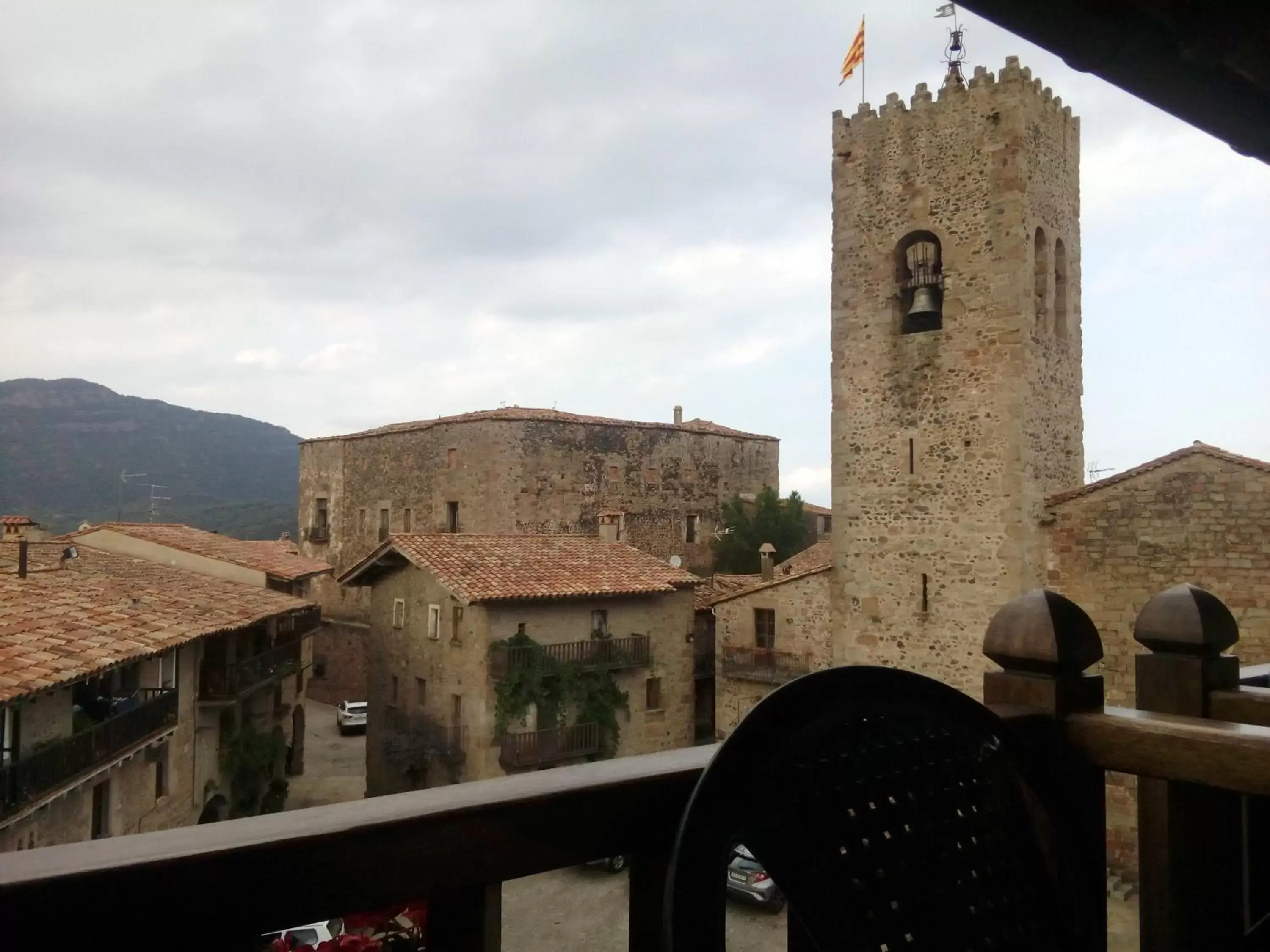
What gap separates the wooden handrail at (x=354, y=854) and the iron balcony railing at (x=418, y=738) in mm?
16187

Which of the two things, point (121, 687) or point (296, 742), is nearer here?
point (121, 687)

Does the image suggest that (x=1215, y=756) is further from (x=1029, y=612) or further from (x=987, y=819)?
(x=987, y=819)

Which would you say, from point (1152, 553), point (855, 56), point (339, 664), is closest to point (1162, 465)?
point (1152, 553)

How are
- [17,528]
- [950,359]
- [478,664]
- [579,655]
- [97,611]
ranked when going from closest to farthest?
[97,611] → [950,359] → [478,664] → [17,528] → [579,655]

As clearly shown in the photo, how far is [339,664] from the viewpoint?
3066cm

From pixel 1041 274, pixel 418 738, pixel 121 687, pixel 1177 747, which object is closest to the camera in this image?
pixel 1177 747

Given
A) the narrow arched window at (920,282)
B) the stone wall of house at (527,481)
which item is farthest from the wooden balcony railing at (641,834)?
the stone wall of house at (527,481)

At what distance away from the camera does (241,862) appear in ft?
2.82

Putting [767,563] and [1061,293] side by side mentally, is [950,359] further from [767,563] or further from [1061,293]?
[767,563]

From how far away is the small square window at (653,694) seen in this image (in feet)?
60.8

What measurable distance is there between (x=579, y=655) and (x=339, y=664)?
16.1m

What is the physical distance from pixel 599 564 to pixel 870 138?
9.91 metres

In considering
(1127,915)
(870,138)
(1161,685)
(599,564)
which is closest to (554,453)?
(599,564)

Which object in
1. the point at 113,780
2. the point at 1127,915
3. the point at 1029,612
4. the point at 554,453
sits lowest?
the point at 1127,915
